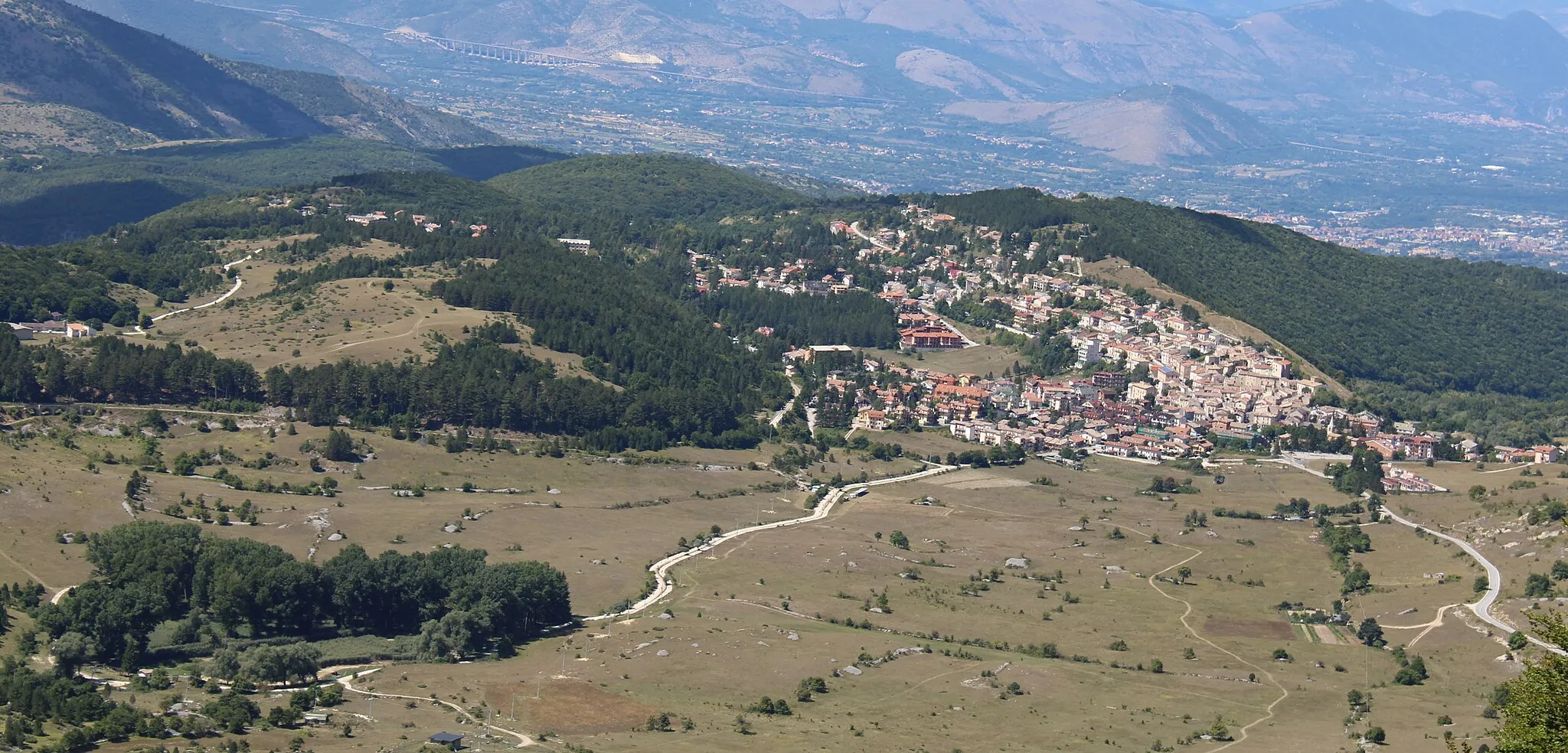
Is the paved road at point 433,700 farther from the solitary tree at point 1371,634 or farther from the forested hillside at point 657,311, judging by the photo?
the forested hillside at point 657,311

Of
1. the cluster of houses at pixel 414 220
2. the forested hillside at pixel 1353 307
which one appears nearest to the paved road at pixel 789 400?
the cluster of houses at pixel 414 220

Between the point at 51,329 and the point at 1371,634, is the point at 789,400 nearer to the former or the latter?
the point at 51,329

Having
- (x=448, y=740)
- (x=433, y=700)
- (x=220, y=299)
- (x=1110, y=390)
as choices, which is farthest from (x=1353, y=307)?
(x=448, y=740)

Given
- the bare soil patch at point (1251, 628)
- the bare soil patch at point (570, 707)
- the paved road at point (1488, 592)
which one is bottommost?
the bare soil patch at point (570, 707)

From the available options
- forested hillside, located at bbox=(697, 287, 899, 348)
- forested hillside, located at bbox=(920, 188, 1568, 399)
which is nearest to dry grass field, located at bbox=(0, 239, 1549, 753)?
forested hillside, located at bbox=(697, 287, 899, 348)

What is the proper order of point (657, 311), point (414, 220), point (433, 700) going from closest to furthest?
point (433, 700)
point (657, 311)
point (414, 220)

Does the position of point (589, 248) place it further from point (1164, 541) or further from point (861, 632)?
point (861, 632)
